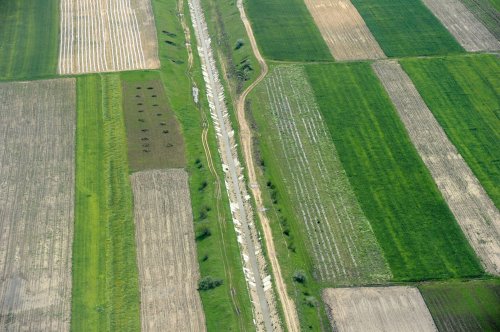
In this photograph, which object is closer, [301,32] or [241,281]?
[241,281]

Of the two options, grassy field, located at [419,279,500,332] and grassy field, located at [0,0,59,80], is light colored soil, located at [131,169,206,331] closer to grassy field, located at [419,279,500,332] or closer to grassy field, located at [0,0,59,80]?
grassy field, located at [419,279,500,332]

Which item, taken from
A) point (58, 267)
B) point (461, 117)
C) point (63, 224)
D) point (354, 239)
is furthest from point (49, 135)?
point (461, 117)

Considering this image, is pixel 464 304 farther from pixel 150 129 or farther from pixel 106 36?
pixel 106 36

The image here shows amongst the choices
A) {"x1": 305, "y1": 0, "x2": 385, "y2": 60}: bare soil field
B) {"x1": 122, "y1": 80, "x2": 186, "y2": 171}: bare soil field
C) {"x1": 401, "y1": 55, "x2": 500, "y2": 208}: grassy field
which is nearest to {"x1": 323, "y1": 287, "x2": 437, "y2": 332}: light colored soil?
{"x1": 401, "y1": 55, "x2": 500, "y2": 208}: grassy field

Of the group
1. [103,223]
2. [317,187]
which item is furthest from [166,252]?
[317,187]

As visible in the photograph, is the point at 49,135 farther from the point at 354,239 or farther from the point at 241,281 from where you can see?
the point at 354,239

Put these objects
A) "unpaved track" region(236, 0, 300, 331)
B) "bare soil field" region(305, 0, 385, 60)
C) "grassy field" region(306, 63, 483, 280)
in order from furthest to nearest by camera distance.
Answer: "bare soil field" region(305, 0, 385, 60) → "grassy field" region(306, 63, 483, 280) → "unpaved track" region(236, 0, 300, 331)
